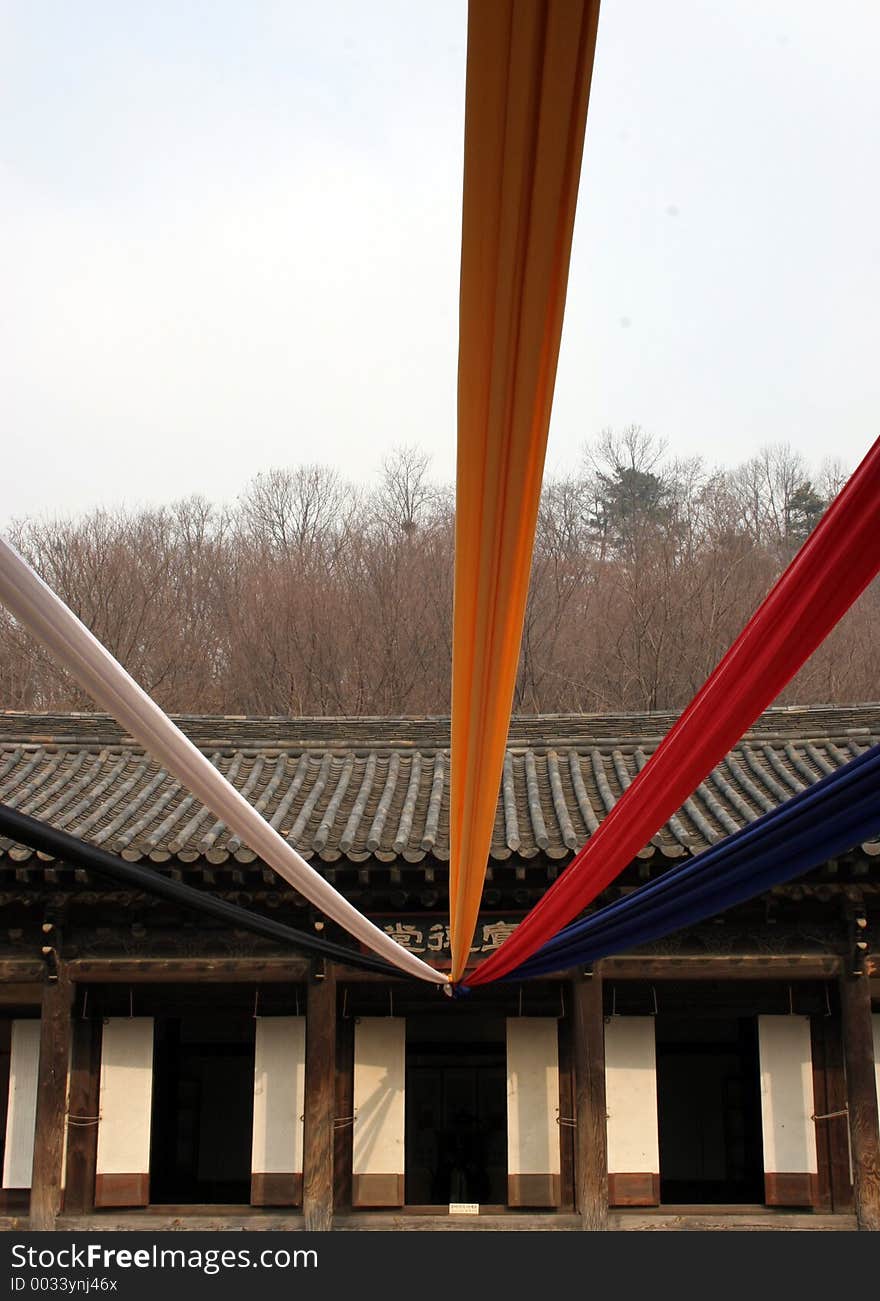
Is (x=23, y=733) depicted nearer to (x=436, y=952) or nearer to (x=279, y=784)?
(x=279, y=784)

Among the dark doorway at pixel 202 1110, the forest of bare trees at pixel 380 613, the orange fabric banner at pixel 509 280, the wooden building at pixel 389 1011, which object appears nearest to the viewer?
the orange fabric banner at pixel 509 280

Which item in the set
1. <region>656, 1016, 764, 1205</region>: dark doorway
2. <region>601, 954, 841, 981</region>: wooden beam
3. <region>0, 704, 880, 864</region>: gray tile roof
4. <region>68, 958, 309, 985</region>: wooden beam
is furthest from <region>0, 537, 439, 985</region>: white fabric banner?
<region>656, 1016, 764, 1205</region>: dark doorway

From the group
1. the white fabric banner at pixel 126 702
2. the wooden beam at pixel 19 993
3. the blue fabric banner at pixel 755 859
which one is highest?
the white fabric banner at pixel 126 702

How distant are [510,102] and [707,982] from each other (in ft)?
25.6

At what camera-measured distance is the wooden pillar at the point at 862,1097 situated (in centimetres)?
791

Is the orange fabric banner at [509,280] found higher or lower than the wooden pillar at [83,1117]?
higher

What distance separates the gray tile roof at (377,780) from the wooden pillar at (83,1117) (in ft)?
4.76

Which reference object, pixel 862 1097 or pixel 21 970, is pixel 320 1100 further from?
pixel 862 1097

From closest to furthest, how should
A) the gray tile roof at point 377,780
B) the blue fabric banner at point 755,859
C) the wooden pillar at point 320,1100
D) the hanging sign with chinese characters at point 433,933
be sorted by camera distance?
the blue fabric banner at point 755,859 < the gray tile roof at point 377,780 < the wooden pillar at point 320,1100 < the hanging sign with chinese characters at point 433,933

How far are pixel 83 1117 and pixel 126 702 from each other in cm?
649

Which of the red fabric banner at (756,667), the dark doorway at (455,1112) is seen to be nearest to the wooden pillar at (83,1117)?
the dark doorway at (455,1112)

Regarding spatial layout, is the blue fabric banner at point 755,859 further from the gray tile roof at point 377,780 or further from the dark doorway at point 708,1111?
the dark doorway at point 708,1111

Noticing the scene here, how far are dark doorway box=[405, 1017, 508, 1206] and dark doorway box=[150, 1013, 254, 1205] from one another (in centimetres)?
147
